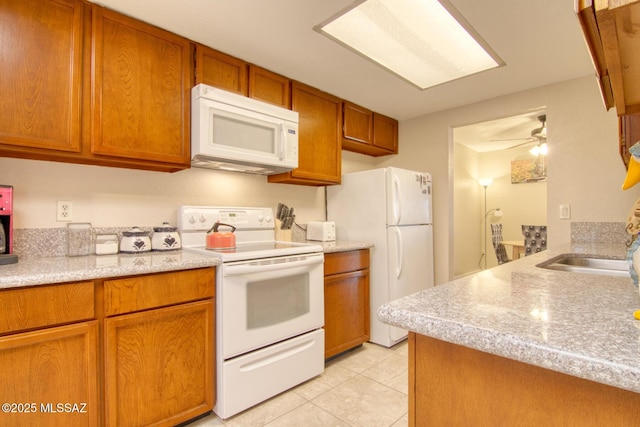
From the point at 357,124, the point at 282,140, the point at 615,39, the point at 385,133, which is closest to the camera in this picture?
the point at 615,39

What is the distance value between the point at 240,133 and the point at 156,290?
1085 millimetres

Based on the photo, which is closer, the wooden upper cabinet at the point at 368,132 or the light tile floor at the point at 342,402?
the light tile floor at the point at 342,402

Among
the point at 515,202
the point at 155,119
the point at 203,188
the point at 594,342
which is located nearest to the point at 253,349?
the point at 203,188

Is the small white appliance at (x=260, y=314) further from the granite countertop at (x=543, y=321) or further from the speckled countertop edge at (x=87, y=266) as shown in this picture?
the granite countertop at (x=543, y=321)

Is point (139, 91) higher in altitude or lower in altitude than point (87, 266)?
higher

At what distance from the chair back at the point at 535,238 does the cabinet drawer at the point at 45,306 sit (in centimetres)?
432

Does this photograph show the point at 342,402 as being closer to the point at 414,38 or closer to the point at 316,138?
the point at 316,138

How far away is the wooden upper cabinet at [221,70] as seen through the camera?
6.58 feet

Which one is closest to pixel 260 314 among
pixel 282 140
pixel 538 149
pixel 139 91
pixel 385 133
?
pixel 282 140

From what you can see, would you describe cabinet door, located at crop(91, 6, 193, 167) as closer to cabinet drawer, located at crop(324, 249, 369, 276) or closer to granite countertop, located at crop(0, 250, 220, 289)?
granite countertop, located at crop(0, 250, 220, 289)

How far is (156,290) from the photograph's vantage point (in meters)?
1.50

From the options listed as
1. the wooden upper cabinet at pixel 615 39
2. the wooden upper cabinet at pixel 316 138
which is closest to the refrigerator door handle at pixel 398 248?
the wooden upper cabinet at pixel 316 138

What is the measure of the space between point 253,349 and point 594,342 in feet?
5.28

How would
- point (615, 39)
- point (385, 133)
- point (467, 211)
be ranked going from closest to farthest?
point (615, 39)
point (385, 133)
point (467, 211)
